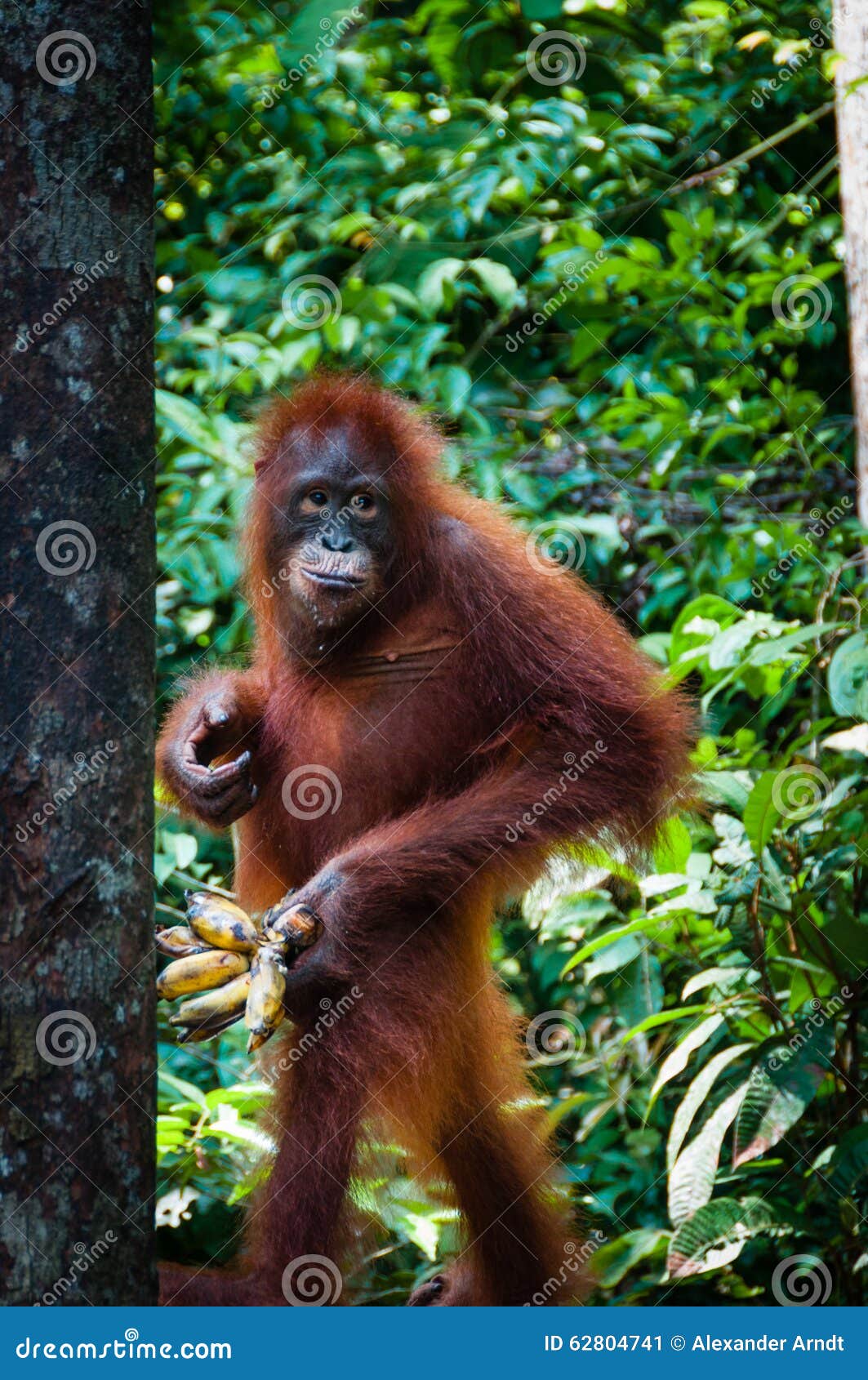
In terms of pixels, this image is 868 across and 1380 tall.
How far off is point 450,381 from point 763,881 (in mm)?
1604

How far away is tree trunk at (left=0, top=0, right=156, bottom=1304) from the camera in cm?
176

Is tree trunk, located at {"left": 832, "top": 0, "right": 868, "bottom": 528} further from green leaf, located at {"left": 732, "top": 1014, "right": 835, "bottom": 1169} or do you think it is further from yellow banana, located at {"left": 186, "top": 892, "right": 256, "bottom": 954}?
yellow banana, located at {"left": 186, "top": 892, "right": 256, "bottom": 954}

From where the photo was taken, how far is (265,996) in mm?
2287

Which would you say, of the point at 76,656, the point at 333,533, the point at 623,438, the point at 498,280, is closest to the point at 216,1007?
the point at 76,656

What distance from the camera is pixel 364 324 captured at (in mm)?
3867

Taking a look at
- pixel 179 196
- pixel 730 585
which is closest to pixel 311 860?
pixel 730 585

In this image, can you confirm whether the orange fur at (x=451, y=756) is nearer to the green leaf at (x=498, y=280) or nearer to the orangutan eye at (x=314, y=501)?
the orangutan eye at (x=314, y=501)

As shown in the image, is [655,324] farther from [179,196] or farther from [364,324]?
[179,196]

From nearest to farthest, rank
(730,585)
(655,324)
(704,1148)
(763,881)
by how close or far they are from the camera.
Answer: (704,1148) < (763,881) < (730,585) < (655,324)

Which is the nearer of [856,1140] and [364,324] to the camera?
[856,1140]

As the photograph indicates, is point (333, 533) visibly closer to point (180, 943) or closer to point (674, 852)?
point (180, 943)

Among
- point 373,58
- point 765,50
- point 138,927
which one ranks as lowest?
point 138,927

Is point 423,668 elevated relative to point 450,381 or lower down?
lower down

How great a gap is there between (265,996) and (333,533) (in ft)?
3.05
